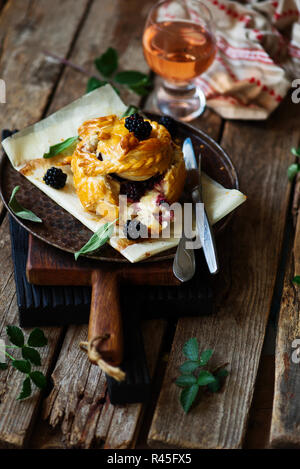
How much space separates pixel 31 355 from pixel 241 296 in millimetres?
697

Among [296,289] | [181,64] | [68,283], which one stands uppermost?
[181,64]

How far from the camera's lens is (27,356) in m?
1.85

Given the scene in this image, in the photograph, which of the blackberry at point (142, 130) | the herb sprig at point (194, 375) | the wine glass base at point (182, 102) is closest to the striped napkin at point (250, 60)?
the wine glass base at point (182, 102)

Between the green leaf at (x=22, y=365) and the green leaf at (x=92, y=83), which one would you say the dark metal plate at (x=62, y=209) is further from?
the green leaf at (x=92, y=83)

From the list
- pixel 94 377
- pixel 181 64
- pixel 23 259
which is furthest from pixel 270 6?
pixel 94 377

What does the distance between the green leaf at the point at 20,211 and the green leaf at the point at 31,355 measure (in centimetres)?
39

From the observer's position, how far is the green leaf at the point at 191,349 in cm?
188

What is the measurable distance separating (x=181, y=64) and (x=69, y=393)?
133 centimetres

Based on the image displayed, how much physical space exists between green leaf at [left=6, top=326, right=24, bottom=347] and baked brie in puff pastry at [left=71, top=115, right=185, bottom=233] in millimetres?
428

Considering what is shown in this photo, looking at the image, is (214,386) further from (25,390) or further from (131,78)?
A: (131,78)

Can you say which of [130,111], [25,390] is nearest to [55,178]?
[130,111]

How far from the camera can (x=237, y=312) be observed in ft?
6.69

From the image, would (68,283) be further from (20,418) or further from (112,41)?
(112,41)

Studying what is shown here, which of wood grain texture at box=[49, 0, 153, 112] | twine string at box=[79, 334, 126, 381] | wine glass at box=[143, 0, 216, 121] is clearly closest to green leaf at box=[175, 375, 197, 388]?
twine string at box=[79, 334, 126, 381]
